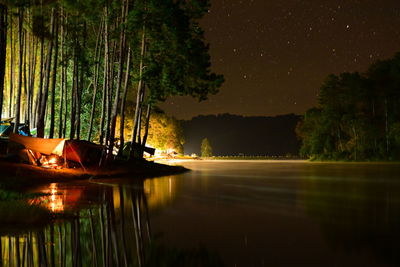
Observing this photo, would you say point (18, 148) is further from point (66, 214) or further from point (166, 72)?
point (66, 214)

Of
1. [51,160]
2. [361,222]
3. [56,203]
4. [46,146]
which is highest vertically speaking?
[46,146]

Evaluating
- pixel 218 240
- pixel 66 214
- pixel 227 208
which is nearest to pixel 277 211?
pixel 227 208

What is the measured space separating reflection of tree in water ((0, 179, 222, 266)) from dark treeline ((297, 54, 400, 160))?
5925cm

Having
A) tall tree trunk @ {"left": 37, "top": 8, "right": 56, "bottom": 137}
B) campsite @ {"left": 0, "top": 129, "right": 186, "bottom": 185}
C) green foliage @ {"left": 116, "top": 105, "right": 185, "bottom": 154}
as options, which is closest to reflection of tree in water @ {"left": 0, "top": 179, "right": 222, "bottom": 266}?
campsite @ {"left": 0, "top": 129, "right": 186, "bottom": 185}

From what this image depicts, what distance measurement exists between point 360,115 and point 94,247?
68.2m

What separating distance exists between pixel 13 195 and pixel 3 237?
5401 millimetres

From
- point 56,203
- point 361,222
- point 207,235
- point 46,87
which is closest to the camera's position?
point 207,235

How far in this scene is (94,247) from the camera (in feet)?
21.2

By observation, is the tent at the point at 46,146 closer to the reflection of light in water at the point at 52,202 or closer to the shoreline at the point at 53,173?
the shoreline at the point at 53,173

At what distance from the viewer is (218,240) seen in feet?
23.6

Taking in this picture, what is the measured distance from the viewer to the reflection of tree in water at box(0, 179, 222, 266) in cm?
562

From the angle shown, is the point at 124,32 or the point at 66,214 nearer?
the point at 66,214

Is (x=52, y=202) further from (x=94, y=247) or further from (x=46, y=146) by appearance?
(x=46, y=146)

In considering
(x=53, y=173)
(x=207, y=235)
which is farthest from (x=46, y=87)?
(x=207, y=235)
